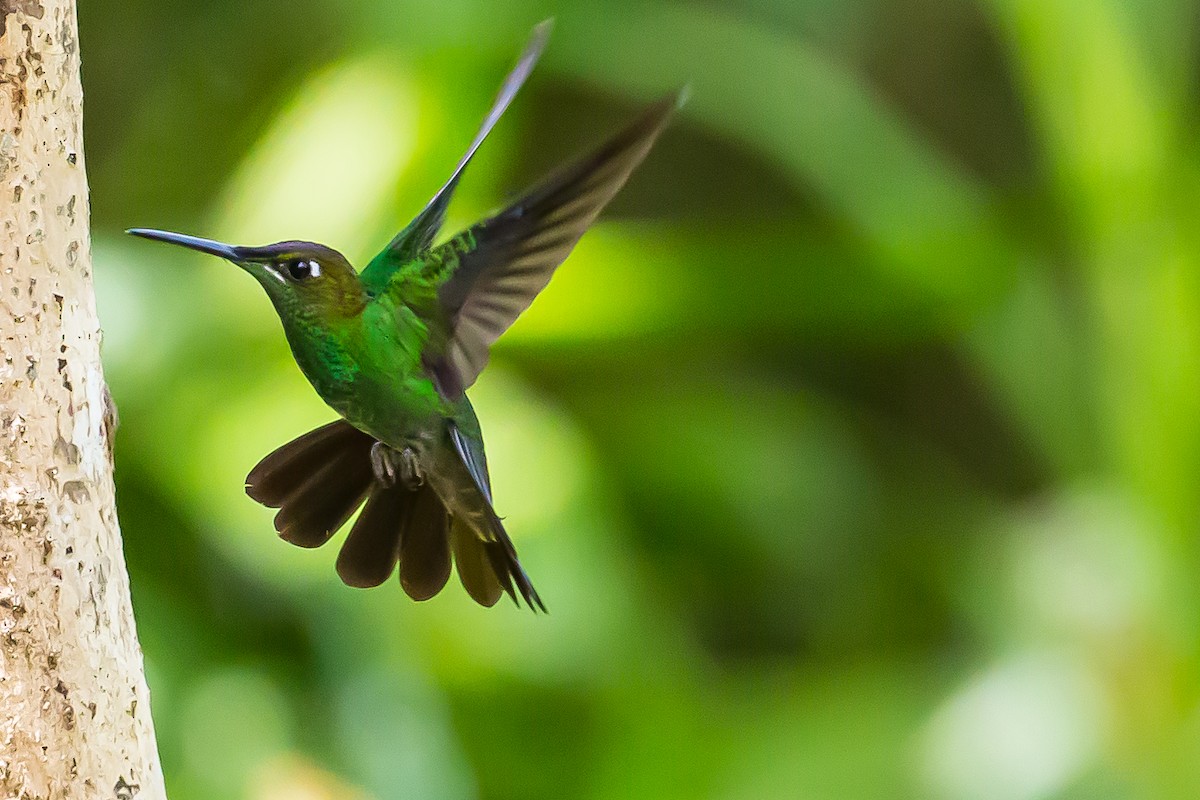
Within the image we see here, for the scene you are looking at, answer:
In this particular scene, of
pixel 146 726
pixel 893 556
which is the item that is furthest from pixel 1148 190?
pixel 146 726

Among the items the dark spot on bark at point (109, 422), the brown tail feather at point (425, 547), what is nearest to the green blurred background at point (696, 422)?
the brown tail feather at point (425, 547)

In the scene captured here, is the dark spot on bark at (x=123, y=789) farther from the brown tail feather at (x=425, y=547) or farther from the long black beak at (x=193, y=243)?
the long black beak at (x=193, y=243)

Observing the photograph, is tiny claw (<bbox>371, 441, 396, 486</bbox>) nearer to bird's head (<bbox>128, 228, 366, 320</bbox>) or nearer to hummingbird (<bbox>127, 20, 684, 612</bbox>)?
hummingbird (<bbox>127, 20, 684, 612</bbox>)

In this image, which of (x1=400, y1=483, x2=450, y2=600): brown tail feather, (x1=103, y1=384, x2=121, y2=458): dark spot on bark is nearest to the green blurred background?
(x1=400, y1=483, x2=450, y2=600): brown tail feather

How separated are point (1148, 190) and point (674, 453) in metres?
0.97

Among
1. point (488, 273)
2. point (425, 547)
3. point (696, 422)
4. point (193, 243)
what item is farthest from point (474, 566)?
point (696, 422)

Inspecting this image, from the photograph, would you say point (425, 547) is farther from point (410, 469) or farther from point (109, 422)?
point (109, 422)

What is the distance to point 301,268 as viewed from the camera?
68 centimetres

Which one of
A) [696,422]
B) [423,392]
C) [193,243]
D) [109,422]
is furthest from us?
[696,422]

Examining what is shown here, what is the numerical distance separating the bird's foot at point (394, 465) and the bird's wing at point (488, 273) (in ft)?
0.15

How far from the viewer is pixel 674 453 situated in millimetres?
2641

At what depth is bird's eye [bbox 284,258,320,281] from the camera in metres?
0.68

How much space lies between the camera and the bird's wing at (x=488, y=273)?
775mm

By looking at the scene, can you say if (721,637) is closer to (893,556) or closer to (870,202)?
(893,556)
